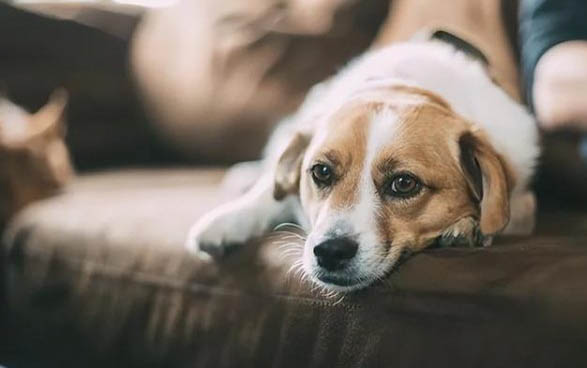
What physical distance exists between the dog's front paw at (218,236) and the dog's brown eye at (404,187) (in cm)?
28

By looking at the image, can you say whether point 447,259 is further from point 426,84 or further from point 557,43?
point 557,43

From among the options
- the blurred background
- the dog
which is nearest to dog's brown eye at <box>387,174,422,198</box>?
the blurred background

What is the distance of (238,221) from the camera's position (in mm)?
1286

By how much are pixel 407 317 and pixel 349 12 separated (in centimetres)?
104

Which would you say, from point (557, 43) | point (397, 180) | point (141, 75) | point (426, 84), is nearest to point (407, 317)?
point (397, 180)

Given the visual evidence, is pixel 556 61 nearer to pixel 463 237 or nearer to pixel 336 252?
pixel 463 237

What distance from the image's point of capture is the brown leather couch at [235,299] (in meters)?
0.92

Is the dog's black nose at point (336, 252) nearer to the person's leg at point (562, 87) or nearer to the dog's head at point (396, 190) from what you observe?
the dog's head at point (396, 190)

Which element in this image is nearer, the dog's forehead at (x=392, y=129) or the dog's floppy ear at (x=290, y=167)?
the dog's forehead at (x=392, y=129)

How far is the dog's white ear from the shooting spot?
183 cm

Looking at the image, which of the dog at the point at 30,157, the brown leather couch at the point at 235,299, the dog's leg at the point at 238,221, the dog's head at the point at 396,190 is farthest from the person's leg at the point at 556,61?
the dog at the point at 30,157

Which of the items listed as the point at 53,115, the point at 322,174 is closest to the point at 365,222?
the point at 322,174

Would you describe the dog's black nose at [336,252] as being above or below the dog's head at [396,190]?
below

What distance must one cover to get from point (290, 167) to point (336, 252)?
300 mm
